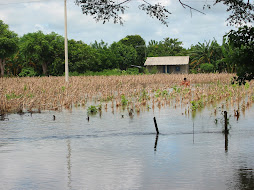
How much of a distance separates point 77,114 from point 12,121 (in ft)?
11.6

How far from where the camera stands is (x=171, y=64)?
79.2 m

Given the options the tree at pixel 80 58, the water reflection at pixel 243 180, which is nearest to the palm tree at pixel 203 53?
the tree at pixel 80 58

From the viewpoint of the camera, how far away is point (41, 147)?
486 inches

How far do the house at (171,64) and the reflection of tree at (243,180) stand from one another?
226 ft

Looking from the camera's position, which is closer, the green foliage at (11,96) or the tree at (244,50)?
the tree at (244,50)

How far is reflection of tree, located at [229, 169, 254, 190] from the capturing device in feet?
25.4

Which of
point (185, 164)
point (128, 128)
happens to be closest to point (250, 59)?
point (185, 164)

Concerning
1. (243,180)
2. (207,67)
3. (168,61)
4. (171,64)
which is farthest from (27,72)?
(243,180)

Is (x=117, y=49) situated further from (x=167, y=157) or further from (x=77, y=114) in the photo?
(x=167, y=157)

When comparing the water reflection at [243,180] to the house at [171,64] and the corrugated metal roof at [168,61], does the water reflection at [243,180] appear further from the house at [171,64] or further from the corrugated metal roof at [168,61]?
the corrugated metal roof at [168,61]

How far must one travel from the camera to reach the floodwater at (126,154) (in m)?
8.21

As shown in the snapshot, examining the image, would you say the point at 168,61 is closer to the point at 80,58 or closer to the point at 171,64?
the point at 171,64

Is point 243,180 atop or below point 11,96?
below

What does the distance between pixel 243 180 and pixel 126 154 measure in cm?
353
